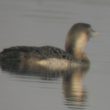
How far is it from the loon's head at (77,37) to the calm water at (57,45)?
0.33m

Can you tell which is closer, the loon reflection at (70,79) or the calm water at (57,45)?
the calm water at (57,45)

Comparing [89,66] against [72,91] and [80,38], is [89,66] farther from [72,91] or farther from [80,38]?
[72,91]

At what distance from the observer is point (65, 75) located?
19750mm

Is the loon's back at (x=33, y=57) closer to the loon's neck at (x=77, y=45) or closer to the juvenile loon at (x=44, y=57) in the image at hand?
the juvenile loon at (x=44, y=57)

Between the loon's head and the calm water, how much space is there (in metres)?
0.33

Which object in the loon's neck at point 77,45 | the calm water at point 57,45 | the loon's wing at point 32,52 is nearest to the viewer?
the calm water at point 57,45

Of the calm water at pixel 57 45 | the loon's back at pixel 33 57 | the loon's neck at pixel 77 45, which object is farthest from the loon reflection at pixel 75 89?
the loon's neck at pixel 77 45

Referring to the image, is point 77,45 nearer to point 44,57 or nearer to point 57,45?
point 57,45

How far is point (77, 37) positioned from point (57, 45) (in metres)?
1.01

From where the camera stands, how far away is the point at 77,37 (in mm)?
22047

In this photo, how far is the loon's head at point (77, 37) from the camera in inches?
862

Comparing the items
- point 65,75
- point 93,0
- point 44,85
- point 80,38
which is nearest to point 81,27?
point 80,38

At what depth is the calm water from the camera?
16797 mm

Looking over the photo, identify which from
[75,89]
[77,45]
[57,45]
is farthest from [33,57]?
[75,89]
